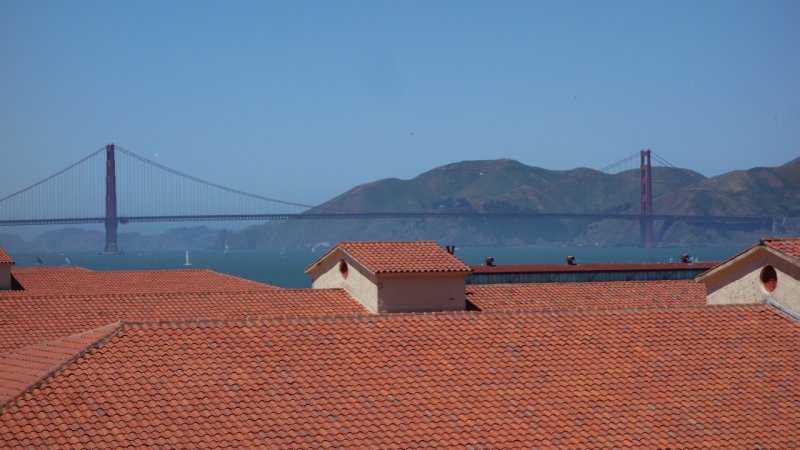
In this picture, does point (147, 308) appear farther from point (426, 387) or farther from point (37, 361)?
point (426, 387)

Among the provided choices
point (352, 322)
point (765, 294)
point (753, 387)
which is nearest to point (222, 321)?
point (352, 322)

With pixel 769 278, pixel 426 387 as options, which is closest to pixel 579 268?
pixel 769 278

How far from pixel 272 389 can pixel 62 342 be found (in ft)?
11.7

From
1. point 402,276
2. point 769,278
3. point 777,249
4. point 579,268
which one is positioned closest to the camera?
point 777,249

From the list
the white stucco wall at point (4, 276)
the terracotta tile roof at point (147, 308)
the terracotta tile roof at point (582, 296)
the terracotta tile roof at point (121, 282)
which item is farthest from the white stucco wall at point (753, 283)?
the white stucco wall at point (4, 276)

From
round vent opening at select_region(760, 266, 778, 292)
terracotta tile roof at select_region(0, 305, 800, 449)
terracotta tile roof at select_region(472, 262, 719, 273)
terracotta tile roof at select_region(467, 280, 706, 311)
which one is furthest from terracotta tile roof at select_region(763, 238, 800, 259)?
terracotta tile roof at select_region(472, 262, 719, 273)

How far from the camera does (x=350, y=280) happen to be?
24891 millimetres

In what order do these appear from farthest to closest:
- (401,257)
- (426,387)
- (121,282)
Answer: (121,282) → (401,257) → (426,387)

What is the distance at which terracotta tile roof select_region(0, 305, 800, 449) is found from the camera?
1235 cm

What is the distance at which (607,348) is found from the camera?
15336 millimetres

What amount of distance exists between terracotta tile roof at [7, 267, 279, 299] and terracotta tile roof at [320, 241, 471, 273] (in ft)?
19.0

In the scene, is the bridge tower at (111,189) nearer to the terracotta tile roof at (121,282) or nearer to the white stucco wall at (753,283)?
the terracotta tile roof at (121,282)

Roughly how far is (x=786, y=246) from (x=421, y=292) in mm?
8024

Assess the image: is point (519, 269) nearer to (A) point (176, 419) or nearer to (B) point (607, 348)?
(B) point (607, 348)
